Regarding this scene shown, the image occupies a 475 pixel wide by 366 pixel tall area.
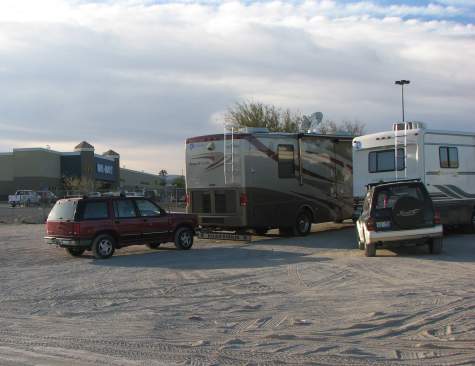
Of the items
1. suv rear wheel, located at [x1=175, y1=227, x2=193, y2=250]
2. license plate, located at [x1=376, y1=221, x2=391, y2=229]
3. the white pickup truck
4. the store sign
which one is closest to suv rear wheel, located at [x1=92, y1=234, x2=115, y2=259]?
suv rear wheel, located at [x1=175, y1=227, x2=193, y2=250]

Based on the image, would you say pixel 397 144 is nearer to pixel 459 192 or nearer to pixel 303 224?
pixel 459 192

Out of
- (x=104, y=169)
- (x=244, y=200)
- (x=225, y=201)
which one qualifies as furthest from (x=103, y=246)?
(x=104, y=169)

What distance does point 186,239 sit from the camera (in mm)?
17000

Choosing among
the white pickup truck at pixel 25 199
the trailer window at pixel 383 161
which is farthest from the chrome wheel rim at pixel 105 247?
the white pickup truck at pixel 25 199

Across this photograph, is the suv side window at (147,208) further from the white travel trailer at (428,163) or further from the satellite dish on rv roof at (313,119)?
the satellite dish on rv roof at (313,119)

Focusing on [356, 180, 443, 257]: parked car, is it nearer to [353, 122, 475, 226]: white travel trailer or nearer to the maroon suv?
[353, 122, 475, 226]: white travel trailer

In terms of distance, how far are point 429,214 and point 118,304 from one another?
7892 millimetres

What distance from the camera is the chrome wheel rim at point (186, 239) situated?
16922mm

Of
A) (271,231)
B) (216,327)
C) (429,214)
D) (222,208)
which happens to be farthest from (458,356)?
(271,231)

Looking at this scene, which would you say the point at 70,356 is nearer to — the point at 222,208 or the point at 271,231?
the point at 222,208

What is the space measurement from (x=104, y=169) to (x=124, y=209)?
63670 millimetres

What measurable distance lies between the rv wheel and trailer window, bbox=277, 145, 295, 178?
1411 mm

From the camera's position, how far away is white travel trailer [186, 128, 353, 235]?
18.3m

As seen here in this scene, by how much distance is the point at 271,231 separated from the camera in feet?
73.3
